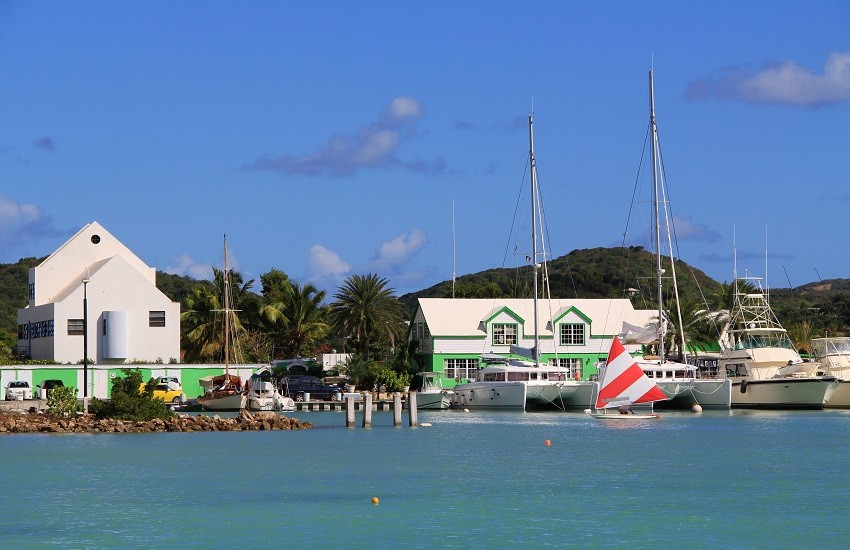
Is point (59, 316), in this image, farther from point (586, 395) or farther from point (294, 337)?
point (586, 395)

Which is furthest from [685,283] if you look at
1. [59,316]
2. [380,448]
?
[380,448]

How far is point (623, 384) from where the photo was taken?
59031mm

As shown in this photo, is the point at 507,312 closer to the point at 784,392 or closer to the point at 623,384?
the point at 784,392

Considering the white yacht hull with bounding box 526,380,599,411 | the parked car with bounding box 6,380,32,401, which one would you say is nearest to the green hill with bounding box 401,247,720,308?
the white yacht hull with bounding box 526,380,599,411

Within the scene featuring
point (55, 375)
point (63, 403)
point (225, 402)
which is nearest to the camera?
point (63, 403)

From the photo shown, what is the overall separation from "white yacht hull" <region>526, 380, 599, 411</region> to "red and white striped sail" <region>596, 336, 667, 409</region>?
7015mm

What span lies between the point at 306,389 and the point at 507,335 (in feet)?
42.4

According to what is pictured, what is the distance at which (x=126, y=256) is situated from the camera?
81562 mm

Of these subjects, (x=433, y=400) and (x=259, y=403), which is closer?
(x=259, y=403)

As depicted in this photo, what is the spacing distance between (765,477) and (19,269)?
340ft

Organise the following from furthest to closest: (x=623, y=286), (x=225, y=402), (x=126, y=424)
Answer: (x=623, y=286)
(x=225, y=402)
(x=126, y=424)


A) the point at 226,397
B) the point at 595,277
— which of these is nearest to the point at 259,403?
the point at 226,397

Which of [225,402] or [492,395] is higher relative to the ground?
[492,395]

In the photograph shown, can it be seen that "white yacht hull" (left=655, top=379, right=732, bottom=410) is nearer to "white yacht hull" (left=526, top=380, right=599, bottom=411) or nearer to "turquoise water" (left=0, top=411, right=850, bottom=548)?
"white yacht hull" (left=526, top=380, right=599, bottom=411)
